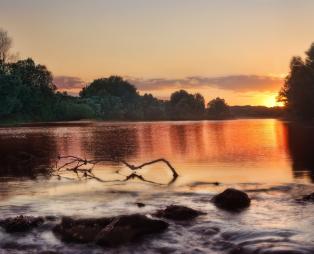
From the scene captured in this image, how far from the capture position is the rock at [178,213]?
2400 centimetres

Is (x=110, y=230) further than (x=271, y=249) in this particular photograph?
Yes

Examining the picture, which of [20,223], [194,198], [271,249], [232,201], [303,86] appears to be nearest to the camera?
[271,249]

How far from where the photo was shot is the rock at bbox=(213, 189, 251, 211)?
26.5 m

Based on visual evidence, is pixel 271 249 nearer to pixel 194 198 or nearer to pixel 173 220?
pixel 173 220

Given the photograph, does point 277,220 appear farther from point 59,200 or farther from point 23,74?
point 23,74

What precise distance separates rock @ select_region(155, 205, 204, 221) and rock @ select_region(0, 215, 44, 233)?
5916 millimetres

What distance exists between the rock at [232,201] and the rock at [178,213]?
224 centimetres

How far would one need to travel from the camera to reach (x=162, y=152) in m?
64.4

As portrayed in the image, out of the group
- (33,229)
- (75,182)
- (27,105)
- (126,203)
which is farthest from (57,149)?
(27,105)

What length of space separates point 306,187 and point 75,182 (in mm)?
16847

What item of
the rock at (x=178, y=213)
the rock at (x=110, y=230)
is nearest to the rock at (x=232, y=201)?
the rock at (x=178, y=213)

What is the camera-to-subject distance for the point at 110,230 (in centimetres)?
2023

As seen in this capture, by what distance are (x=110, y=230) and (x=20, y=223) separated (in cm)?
500

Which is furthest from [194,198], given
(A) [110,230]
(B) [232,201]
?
(A) [110,230]
